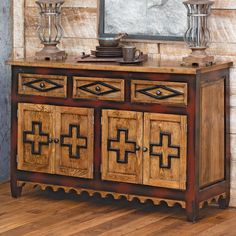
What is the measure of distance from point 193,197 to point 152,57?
1.03 metres

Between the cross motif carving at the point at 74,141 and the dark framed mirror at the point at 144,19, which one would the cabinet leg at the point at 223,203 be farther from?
the dark framed mirror at the point at 144,19

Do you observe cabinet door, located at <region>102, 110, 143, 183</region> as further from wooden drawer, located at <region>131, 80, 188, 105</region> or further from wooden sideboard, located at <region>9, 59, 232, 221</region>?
wooden drawer, located at <region>131, 80, 188, 105</region>

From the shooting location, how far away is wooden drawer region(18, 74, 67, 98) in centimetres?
532

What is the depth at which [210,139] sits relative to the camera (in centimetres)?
513

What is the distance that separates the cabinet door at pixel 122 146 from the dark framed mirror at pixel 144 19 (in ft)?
2.15

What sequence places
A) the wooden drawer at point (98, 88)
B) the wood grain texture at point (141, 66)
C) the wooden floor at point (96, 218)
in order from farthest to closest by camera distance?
the wooden drawer at point (98, 88) → the wood grain texture at point (141, 66) → the wooden floor at point (96, 218)

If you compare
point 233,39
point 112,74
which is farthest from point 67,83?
point 233,39

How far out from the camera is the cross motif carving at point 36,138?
5.41 metres

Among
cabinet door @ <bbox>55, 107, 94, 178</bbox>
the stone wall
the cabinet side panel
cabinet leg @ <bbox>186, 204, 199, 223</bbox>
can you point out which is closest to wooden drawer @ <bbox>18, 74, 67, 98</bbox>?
cabinet door @ <bbox>55, 107, 94, 178</bbox>

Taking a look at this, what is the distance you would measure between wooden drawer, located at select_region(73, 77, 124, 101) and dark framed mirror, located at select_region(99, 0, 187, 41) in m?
0.52

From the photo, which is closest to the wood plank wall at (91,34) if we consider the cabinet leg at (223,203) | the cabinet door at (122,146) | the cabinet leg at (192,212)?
the cabinet leg at (223,203)

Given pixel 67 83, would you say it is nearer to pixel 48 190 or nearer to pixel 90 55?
pixel 90 55

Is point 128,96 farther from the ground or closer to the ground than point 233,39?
closer to the ground

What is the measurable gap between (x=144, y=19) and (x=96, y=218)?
4.37 feet
